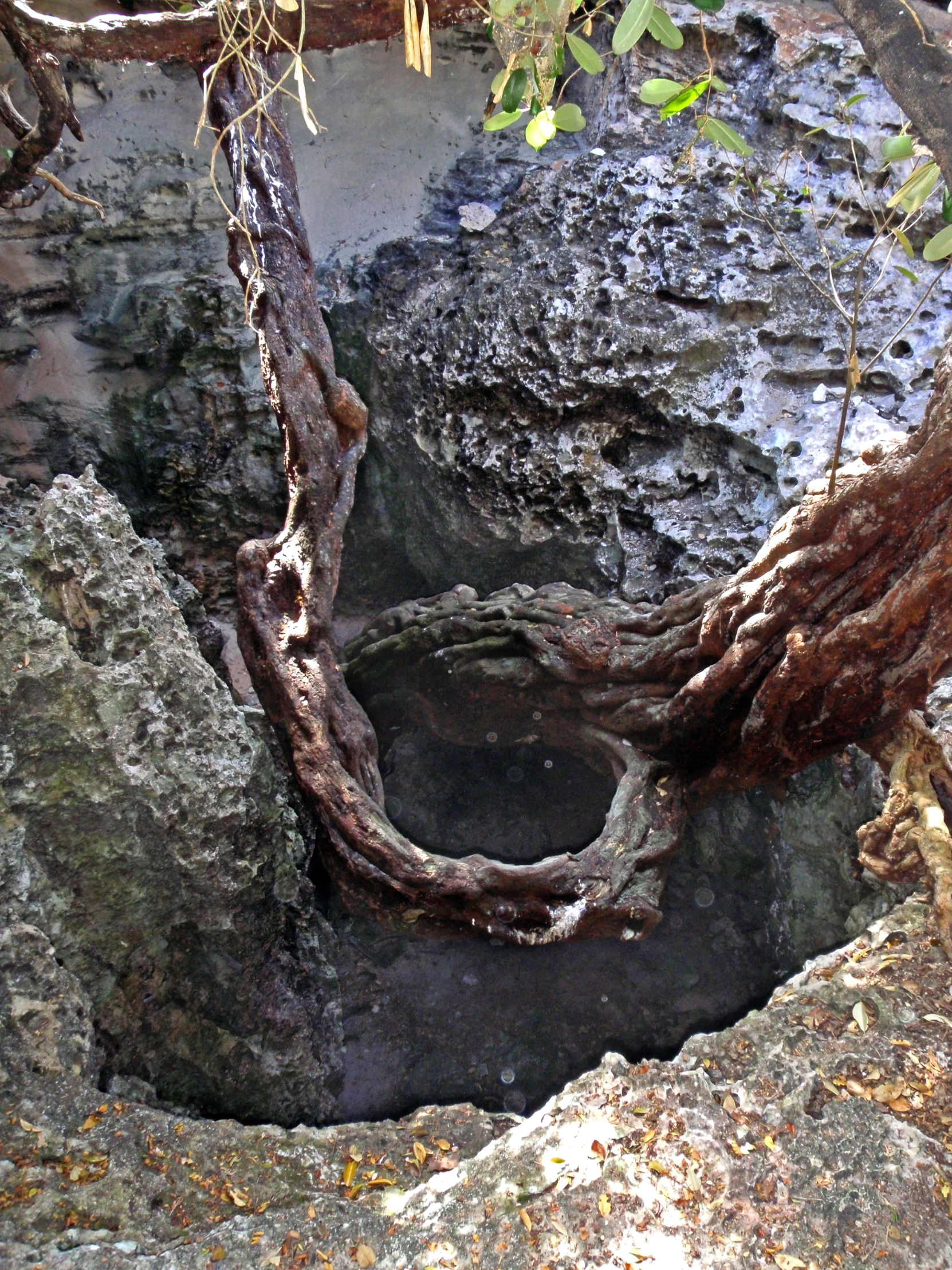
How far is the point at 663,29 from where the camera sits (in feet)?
4.55

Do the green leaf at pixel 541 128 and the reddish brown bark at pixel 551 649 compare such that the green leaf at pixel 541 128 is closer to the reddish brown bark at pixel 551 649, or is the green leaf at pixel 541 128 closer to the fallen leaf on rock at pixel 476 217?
the reddish brown bark at pixel 551 649

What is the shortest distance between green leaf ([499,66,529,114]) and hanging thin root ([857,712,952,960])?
5.54 feet

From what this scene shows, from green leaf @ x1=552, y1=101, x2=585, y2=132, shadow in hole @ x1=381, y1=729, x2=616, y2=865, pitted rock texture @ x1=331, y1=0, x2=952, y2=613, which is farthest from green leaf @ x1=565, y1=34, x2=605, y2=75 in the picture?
shadow in hole @ x1=381, y1=729, x2=616, y2=865

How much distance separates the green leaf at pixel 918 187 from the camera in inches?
62.8

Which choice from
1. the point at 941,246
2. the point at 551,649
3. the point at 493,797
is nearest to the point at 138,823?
the point at 551,649

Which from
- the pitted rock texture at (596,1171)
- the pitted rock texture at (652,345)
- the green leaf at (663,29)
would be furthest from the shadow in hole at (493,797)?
the green leaf at (663,29)

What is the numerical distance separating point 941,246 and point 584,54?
25.8 inches

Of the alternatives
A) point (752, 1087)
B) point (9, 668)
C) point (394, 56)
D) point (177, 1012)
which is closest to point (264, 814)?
point (177, 1012)

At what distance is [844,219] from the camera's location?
3.37m

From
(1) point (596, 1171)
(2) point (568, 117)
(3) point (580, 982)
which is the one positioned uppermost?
(2) point (568, 117)

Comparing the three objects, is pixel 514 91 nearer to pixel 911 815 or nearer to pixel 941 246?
pixel 941 246

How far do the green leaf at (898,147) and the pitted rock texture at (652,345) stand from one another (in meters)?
1.57

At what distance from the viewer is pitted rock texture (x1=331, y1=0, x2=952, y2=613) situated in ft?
10.4

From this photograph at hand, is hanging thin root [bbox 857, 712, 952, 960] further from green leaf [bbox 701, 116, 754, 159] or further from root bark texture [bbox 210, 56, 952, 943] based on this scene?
green leaf [bbox 701, 116, 754, 159]
